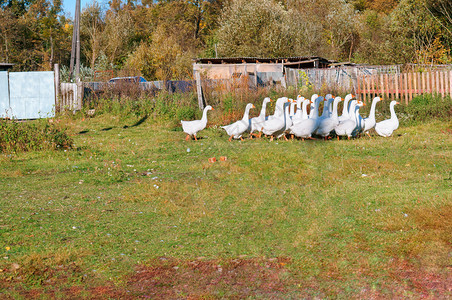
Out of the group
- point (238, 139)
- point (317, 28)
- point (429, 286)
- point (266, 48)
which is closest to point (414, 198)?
point (429, 286)

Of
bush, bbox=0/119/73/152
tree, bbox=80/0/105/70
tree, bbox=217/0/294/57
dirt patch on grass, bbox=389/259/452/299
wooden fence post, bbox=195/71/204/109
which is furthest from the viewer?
tree, bbox=80/0/105/70

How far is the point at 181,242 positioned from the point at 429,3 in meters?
25.3

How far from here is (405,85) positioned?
16453mm

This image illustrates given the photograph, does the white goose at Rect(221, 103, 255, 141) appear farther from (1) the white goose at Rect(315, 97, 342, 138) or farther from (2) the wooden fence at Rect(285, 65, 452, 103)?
(2) the wooden fence at Rect(285, 65, 452, 103)

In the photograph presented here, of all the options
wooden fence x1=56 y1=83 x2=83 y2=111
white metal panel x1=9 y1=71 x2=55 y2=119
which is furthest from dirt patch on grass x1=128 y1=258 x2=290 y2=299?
white metal panel x1=9 y1=71 x2=55 y2=119

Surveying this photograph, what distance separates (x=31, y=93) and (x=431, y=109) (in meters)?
15.0

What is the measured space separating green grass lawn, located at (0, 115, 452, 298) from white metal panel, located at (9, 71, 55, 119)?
9.47 metres

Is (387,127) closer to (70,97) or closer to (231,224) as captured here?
(231,224)

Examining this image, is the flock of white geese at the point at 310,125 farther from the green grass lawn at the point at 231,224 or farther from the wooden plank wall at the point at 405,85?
the wooden plank wall at the point at 405,85

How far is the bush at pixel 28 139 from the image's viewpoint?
11.6m

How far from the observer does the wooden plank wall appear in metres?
15.9

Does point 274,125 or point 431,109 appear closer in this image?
point 274,125

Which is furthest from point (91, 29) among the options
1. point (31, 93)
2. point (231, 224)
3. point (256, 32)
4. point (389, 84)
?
point (231, 224)

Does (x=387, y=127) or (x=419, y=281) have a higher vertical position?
(x=387, y=127)
